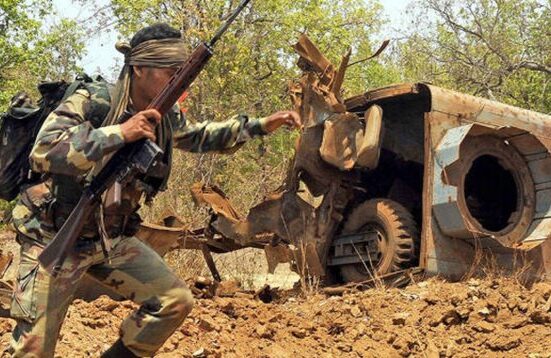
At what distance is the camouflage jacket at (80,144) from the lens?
3.80 meters

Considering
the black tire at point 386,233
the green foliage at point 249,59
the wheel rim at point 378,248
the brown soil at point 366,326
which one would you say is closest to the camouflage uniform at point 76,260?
the brown soil at point 366,326

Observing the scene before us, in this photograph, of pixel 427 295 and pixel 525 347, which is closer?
pixel 525 347

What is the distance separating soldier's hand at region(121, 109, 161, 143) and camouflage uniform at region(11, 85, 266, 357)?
0.13 feet

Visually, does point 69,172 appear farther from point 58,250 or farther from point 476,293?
point 476,293

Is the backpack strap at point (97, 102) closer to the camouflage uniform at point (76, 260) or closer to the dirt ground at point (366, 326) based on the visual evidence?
the camouflage uniform at point (76, 260)

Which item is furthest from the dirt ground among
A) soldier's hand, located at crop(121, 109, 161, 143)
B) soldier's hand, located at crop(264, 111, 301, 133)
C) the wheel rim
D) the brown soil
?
soldier's hand, located at crop(121, 109, 161, 143)

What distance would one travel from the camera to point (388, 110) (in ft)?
28.4

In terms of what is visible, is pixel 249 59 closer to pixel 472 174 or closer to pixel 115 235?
pixel 472 174

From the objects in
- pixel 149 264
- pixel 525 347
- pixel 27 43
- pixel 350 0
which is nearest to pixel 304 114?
pixel 525 347

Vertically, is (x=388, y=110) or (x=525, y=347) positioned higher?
(x=388, y=110)

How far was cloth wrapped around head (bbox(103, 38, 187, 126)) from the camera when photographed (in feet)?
13.7

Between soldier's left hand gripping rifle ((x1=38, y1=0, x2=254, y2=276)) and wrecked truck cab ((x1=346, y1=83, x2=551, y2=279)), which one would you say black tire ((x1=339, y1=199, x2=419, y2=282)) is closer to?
wrecked truck cab ((x1=346, y1=83, x2=551, y2=279))

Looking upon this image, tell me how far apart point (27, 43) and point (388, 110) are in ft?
47.4

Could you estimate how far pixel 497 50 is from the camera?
884 inches
